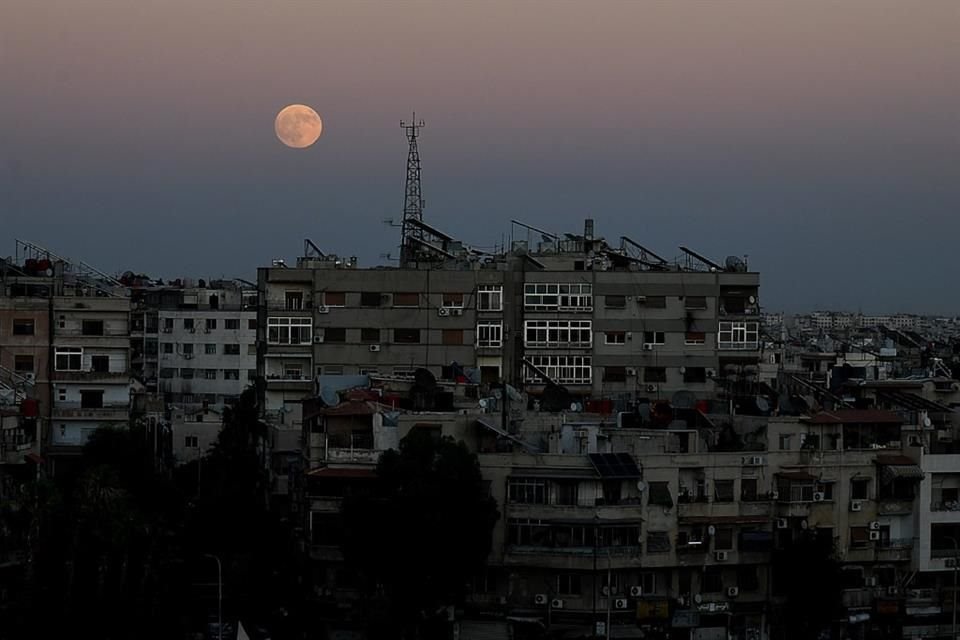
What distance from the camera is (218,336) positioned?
7356 centimetres

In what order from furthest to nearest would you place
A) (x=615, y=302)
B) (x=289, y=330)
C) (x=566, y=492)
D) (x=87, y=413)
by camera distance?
1. (x=615, y=302)
2. (x=289, y=330)
3. (x=87, y=413)
4. (x=566, y=492)

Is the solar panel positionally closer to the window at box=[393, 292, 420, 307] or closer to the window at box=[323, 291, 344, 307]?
the window at box=[393, 292, 420, 307]

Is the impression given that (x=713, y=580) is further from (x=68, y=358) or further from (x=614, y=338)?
(x=68, y=358)

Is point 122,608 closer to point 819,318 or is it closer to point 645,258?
point 645,258

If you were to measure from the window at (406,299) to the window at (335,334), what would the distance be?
71.2 inches

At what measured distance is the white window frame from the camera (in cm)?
5466

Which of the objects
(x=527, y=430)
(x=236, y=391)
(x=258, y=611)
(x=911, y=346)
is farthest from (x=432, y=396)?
(x=911, y=346)

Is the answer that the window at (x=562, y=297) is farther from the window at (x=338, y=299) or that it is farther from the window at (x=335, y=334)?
the window at (x=335, y=334)

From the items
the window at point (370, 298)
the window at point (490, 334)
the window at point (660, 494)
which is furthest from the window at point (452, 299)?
the window at point (660, 494)

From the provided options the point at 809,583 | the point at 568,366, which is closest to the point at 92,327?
the point at 568,366

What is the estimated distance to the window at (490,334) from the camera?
5466cm

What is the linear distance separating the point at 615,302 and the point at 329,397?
50.2 feet

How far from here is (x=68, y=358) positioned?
2007 inches

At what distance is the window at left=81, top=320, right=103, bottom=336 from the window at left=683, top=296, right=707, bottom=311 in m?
17.8
